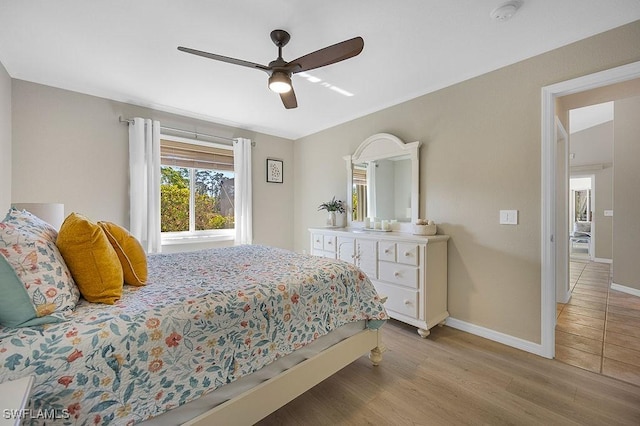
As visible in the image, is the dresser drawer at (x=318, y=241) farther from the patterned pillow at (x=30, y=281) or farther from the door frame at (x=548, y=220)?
the patterned pillow at (x=30, y=281)

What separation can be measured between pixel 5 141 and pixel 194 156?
1691 mm

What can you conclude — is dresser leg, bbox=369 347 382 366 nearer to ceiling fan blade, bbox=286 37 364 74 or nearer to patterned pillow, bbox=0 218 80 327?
patterned pillow, bbox=0 218 80 327

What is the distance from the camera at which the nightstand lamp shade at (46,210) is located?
193 cm

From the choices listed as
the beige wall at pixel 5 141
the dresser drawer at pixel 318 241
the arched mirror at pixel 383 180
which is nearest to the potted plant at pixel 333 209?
the arched mirror at pixel 383 180

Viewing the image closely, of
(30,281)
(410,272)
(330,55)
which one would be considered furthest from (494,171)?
(30,281)

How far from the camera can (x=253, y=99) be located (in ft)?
10.1

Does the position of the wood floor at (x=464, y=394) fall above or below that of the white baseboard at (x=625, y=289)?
below

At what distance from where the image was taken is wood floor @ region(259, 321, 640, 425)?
1.50 meters

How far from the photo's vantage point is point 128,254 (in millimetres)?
1444

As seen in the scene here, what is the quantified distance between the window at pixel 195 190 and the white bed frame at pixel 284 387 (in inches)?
105

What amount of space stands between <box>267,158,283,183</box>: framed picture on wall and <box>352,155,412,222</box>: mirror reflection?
4.67 feet

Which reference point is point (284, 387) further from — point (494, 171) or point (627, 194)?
point (627, 194)

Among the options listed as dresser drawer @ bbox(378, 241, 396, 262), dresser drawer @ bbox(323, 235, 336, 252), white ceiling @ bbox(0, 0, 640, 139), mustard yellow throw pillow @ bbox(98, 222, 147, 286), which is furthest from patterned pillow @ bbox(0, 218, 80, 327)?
dresser drawer @ bbox(323, 235, 336, 252)

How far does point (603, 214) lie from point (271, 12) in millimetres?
7173
